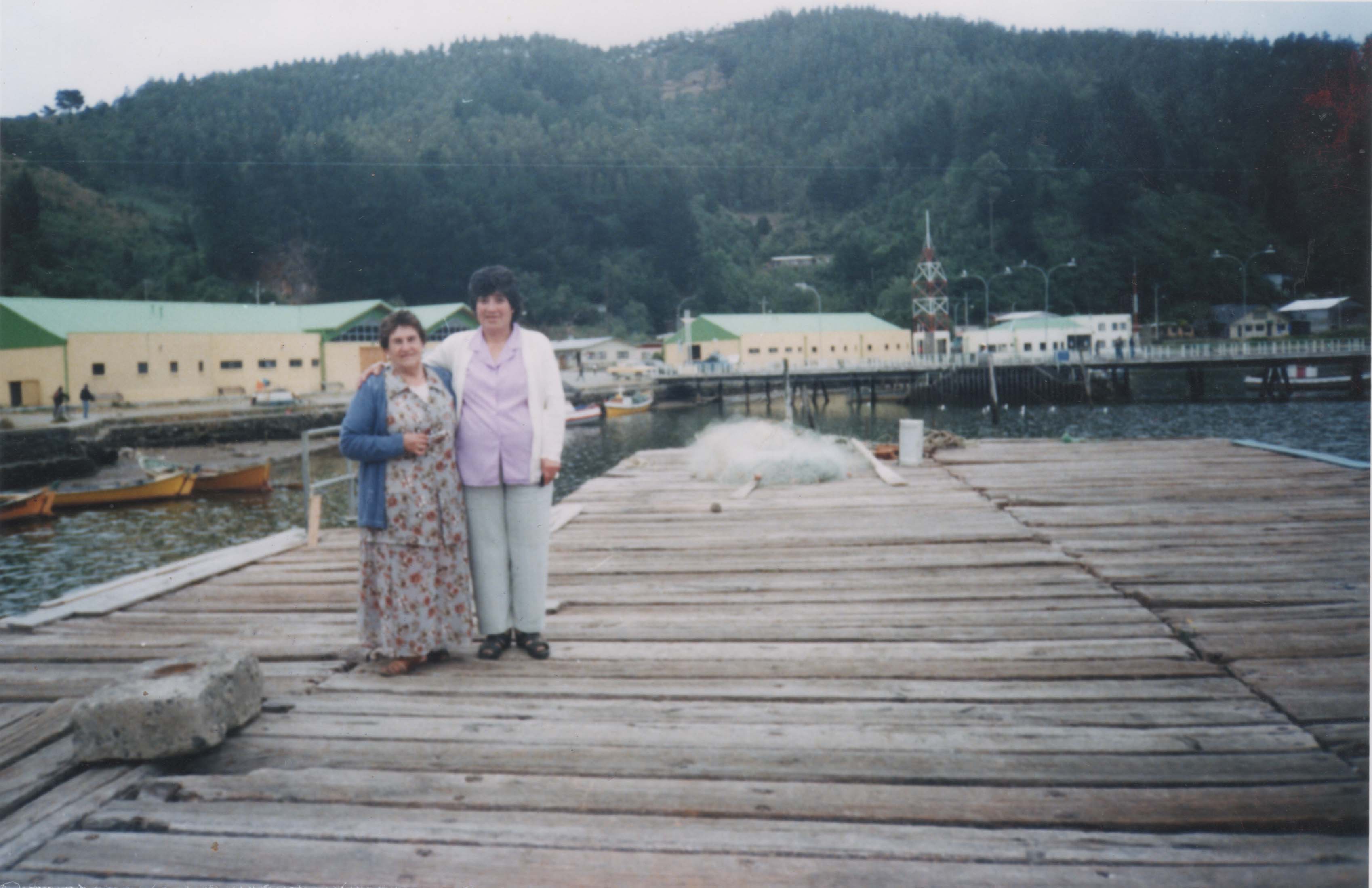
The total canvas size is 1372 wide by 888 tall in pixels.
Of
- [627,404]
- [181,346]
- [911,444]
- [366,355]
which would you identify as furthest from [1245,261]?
[181,346]

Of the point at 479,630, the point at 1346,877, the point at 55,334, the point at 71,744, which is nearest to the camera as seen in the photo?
the point at 1346,877

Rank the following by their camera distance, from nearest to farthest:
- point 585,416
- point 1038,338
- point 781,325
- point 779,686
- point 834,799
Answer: point 834,799, point 779,686, point 585,416, point 1038,338, point 781,325

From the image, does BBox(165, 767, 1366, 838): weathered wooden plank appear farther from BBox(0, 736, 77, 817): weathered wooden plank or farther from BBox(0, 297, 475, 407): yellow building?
BBox(0, 297, 475, 407): yellow building

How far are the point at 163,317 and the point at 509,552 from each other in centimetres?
4550

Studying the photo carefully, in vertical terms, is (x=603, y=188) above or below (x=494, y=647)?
above

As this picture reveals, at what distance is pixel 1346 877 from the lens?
6.10 feet

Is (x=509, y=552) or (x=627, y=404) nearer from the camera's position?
(x=509, y=552)

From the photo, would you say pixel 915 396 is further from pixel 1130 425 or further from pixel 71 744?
pixel 71 744

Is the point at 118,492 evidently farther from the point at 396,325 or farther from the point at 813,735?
the point at 813,735

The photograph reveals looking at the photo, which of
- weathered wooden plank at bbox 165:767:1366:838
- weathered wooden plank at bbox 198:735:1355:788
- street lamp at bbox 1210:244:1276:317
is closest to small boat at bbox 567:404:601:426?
street lamp at bbox 1210:244:1276:317

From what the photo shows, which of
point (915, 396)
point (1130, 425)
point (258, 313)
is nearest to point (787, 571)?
point (1130, 425)

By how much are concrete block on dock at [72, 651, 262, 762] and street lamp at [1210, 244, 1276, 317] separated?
1788 inches

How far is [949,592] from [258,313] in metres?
50.1

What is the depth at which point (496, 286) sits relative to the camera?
3.48 metres
